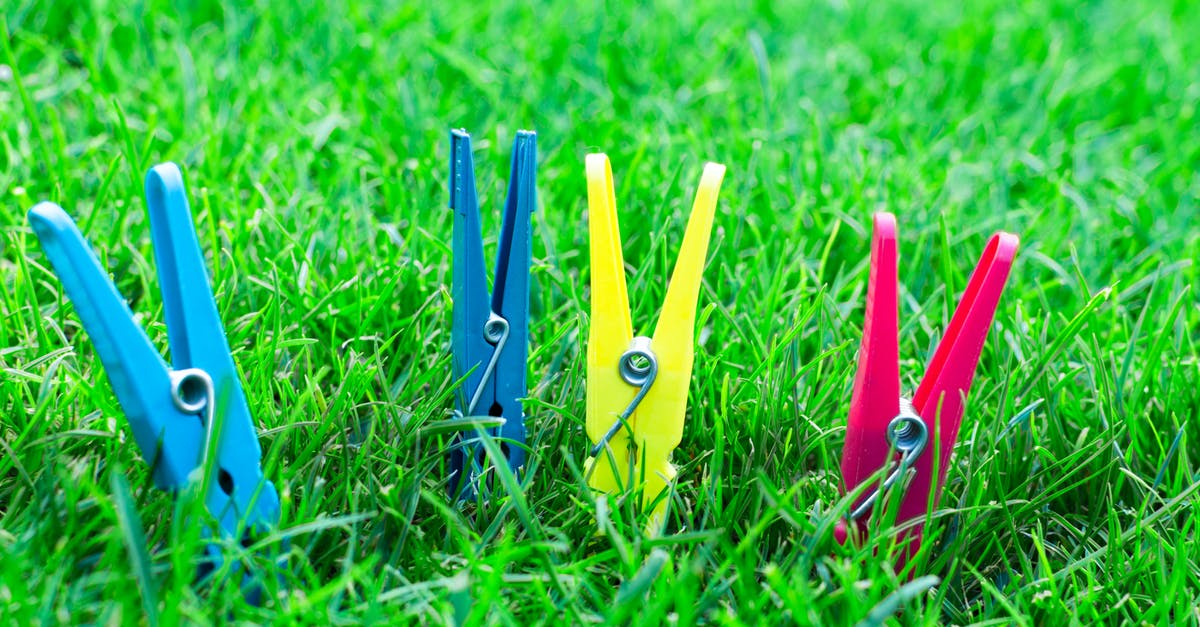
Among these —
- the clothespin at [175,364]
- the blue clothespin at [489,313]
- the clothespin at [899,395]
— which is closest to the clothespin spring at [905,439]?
the clothespin at [899,395]

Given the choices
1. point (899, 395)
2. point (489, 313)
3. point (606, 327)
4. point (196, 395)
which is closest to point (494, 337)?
point (489, 313)

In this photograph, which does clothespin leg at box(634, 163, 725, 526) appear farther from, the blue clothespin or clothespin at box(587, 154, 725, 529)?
the blue clothespin

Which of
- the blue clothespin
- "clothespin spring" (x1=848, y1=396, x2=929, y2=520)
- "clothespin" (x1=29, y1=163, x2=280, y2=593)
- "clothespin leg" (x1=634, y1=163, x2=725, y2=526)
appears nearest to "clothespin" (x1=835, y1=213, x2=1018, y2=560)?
"clothespin spring" (x1=848, y1=396, x2=929, y2=520)

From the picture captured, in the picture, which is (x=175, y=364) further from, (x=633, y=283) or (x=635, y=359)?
(x=633, y=283)

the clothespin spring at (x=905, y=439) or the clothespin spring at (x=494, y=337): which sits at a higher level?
the clothespin spring at (x=494, y=337)

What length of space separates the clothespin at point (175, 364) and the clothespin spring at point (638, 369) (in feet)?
1.32

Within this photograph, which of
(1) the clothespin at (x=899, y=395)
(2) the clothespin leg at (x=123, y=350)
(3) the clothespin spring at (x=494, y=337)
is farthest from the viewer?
(3) the clothespin spring at (x=494, y=337)

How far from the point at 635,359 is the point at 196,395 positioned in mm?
468

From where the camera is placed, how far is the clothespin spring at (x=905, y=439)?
122 centimetres

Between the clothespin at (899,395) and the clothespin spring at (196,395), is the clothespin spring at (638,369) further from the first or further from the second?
the clothespin spring at (196,395)

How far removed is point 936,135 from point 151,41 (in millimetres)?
1853

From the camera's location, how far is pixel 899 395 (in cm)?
124

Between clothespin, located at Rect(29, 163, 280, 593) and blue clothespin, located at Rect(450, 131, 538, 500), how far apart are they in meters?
0.27

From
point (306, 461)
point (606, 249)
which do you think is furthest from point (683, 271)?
point (306, 461)
